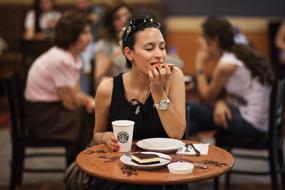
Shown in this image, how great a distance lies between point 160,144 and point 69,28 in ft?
5.38

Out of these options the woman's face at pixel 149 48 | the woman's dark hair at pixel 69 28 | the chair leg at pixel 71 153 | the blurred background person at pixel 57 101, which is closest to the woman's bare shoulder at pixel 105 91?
the woman's face at pixel 149 48

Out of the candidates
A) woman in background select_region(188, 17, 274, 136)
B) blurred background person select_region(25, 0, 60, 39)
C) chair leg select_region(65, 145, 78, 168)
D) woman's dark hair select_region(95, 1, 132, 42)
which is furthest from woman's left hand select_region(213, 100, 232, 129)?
blurred background person select_region(25, 0, 60, 39)

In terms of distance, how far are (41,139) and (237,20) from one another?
4.66 meters

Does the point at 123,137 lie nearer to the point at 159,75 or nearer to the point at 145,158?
the point at 145,158

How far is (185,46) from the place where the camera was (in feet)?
24.2

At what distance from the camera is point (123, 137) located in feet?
6.59

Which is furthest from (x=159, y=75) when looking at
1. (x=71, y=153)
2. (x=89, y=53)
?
(x=89, y=53)

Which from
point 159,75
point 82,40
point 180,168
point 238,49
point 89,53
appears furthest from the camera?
point 89,53

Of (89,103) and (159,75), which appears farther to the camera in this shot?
(89,103)

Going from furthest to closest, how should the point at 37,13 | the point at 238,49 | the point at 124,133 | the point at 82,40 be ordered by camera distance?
the point at 37,13 < the point at 82,40 < the point at 238,49 < the point at 124,133

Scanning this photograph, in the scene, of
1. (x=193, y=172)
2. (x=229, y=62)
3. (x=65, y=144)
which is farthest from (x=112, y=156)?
(x=229, y=62)

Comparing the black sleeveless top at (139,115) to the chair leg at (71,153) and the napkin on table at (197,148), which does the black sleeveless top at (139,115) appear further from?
the chair leg at (71,153)

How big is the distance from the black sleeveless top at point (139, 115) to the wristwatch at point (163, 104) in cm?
10

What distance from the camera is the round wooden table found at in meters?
1.70
